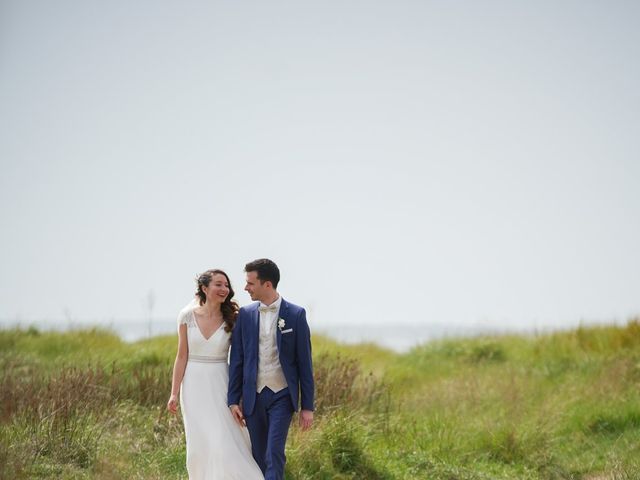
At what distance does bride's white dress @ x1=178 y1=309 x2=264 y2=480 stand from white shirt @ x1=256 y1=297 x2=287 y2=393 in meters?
0.55

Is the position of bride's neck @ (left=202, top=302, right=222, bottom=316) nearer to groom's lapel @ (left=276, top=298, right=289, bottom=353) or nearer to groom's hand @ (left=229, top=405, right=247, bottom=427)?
groom's lapel @ (left=276, top=298, right=289, bottom=353)

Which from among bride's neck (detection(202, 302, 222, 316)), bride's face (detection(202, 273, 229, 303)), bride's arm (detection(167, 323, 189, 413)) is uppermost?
bride's face (detection(202, 273, 229, 303))

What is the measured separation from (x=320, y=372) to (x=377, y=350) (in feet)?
28.0

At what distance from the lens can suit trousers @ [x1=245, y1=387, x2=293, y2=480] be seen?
693cm

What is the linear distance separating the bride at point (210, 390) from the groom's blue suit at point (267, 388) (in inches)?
10.4

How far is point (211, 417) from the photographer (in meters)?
7.43

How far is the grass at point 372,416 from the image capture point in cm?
906

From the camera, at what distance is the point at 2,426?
368 inches

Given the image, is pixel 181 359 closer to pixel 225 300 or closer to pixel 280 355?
pixel 225 300

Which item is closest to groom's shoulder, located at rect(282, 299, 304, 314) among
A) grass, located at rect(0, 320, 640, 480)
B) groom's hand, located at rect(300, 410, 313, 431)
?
groom's hand, located at rect(300, 410, 313, 431)

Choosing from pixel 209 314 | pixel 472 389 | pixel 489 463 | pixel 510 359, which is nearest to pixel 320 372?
pixel 489 463

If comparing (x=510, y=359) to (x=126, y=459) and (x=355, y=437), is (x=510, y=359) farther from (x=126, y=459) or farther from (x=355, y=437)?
(x=126, y=459)

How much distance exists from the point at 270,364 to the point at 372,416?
186 inches

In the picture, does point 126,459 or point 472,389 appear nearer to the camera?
point 126,459
